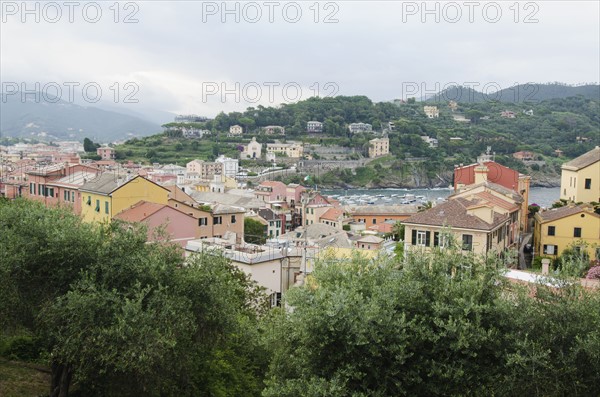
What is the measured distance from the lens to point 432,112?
18850 cm

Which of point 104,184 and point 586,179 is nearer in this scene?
point 104,184

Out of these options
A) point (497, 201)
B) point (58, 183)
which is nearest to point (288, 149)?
point (58, 183)

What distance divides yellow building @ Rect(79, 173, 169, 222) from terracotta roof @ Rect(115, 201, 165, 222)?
2.57ft

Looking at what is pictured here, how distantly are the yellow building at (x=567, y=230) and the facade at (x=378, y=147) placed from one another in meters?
116

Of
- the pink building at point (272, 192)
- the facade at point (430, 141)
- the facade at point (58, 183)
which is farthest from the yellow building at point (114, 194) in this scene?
the facade at point (430, 141)

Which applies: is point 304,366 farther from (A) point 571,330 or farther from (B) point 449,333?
(A) point 571,330

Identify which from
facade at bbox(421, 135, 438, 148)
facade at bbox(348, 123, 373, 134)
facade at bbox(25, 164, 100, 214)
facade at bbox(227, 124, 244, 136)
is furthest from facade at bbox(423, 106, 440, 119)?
facade at bbox(25, 164, 100, 214)

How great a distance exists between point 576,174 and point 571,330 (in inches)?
940

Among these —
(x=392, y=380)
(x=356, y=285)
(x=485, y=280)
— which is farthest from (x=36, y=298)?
(x=485, y=280)

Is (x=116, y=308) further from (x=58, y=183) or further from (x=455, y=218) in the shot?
(x=58, y=183)

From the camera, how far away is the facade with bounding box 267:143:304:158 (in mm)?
132125

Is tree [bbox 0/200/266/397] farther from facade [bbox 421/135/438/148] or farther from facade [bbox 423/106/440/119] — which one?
facade [bbox 423/106/440/119]

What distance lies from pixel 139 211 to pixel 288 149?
4236 inches

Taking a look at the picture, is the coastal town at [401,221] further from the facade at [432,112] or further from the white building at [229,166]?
the facade at [432,112]
